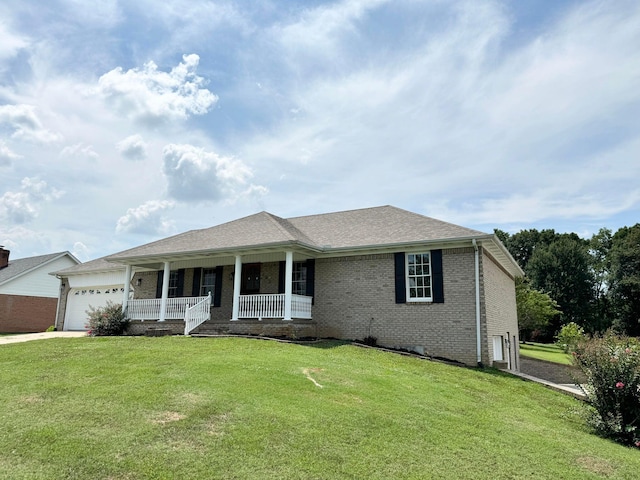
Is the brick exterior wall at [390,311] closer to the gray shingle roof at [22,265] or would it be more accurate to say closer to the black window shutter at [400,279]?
the black window shutter at [400,279]

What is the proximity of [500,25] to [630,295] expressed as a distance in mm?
43444

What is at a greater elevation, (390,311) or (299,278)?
(299,278)

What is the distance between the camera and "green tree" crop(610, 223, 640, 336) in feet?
145

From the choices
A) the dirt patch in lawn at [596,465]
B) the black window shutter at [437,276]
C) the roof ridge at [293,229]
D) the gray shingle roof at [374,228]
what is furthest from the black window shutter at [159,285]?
the dirt patch in lawn at [596,465]

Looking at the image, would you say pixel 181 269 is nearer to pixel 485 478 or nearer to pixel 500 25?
pixel 500 25

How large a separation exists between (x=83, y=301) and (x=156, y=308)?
851 centimetres

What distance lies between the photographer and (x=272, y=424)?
21.2ft

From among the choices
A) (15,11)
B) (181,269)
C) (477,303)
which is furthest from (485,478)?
(181,269)

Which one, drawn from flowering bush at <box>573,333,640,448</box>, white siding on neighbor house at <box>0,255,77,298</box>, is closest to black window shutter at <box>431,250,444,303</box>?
flowering bush at <box>573,333,640,448</box>

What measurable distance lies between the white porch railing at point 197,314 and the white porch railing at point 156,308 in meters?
0.31

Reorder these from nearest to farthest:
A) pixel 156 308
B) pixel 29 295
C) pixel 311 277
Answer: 1. pixel 311 277
2. pixel 156 308
3. pixel 29 295

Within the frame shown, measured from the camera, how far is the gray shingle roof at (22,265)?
30.3 m

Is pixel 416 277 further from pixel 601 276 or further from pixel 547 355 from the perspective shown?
pixel 601 276

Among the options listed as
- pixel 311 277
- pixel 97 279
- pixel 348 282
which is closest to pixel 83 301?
pixel 97 279
